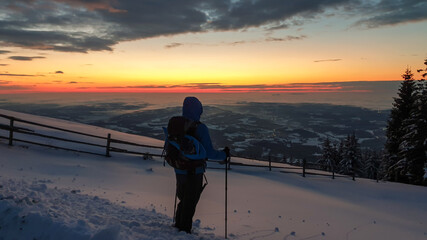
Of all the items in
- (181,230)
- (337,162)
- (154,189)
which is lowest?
(337,162)

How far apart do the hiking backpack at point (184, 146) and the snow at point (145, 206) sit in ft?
4.04

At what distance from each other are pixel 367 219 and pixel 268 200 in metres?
3.33

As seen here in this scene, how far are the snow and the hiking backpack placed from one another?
4.04 ft

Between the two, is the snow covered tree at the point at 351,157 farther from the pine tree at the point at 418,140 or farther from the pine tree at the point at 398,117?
the pine tree at the point at 418,140

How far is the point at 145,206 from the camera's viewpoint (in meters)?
6.52

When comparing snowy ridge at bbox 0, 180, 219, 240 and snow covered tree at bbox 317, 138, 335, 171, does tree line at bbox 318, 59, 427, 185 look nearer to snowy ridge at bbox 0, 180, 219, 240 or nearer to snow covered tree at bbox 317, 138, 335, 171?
snow covered tree at bbox 317, 138, 335, 171

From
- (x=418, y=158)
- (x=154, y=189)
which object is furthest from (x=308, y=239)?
(x=418, y=158)

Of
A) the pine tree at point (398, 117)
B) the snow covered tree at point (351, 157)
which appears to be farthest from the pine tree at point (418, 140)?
the snow covered tree at point (351, 157)

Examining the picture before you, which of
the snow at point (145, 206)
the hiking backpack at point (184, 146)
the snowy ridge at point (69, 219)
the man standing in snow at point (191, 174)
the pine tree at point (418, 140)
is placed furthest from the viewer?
the pine tree at point (418, 140)

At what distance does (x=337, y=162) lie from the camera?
45562mm

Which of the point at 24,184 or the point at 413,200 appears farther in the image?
the point at 413,200

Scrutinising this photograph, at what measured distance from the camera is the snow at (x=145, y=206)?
4.07m

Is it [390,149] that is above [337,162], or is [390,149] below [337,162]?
above

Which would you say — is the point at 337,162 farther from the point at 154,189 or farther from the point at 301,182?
the point at 154,189
